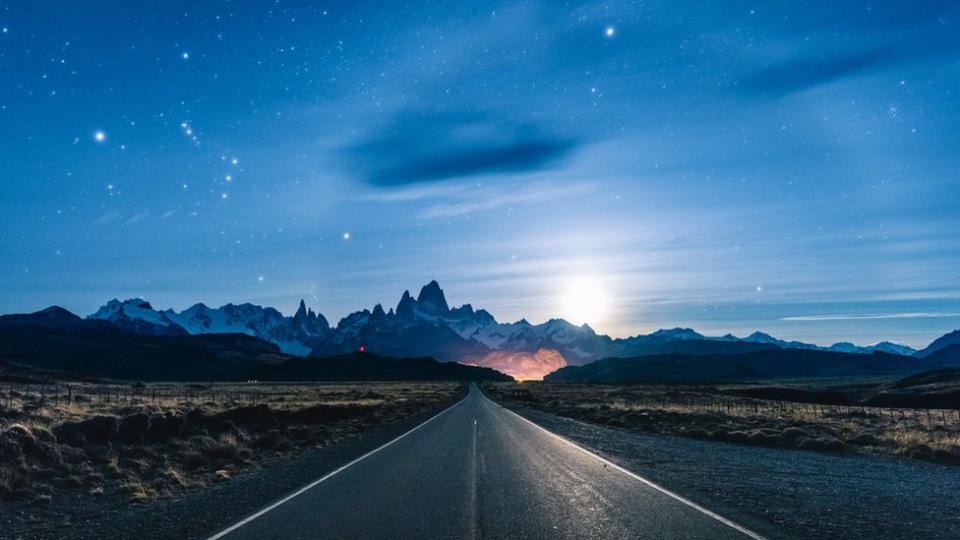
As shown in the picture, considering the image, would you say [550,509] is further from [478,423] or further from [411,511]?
[478,423]

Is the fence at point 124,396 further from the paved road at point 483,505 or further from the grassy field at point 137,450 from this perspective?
the paved road at point 483,505

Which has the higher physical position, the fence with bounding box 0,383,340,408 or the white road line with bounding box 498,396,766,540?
the white road line with bounding box 498,396,766,540

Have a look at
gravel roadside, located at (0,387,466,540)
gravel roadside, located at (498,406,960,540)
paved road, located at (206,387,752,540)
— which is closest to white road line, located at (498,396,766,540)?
paved road, located at (206,387,752,540)

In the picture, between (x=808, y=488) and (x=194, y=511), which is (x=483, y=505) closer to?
(x=194, y=511)

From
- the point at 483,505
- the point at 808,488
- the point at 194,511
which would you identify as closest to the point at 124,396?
the point at 194,511

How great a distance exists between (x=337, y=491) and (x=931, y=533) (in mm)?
10258

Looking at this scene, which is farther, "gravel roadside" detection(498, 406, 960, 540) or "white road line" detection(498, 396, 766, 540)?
"gravel roadside" detection(498, 406, 960, 540)

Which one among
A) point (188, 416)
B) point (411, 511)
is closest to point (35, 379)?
point (188, 416)

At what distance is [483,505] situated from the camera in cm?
1123

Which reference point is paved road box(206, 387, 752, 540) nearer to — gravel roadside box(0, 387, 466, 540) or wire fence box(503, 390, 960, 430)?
gravel roadside box(0, 387, 466, 540)

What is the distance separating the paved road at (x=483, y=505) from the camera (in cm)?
917

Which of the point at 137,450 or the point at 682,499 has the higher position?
the point at 682,499

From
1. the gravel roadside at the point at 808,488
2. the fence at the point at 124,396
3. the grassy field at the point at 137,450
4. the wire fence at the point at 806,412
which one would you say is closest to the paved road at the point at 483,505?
the gravel roadside at the point at 808,488

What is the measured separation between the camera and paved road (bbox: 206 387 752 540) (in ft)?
30.1
